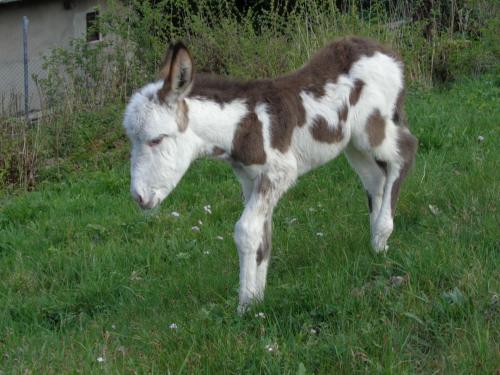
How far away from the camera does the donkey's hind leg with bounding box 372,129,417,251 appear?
15.1 feet

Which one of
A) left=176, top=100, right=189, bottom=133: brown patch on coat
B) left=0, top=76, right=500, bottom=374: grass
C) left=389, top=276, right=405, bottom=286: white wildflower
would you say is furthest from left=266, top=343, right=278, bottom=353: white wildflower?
left=176, top=100, right=189, bottom=133: brown patch on coat

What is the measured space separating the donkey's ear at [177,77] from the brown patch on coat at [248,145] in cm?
38

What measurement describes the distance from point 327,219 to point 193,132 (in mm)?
Answer: 1801

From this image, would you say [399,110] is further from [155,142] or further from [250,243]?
[155,142]

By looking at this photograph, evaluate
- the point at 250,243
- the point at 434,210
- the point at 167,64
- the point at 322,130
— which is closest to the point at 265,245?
the point at 250,243

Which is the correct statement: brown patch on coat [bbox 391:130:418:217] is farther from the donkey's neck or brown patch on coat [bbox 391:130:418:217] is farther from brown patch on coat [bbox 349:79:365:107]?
the donkey's neck

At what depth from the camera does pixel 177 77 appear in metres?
3.80

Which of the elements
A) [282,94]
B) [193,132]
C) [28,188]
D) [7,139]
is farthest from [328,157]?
[7,139]

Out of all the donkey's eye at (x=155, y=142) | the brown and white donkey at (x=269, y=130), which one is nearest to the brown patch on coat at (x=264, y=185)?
the brown and white donkey at (x=269, y=130)

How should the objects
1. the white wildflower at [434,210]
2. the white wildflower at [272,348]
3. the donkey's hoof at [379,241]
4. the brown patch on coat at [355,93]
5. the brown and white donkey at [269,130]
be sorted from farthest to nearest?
the white wildflower at [434,210] → the donkey's hoof at [379,241] → the brown patch on coat at [355,93] → the brown and white donkey at [269,130] → the white wildflower at [272,348]

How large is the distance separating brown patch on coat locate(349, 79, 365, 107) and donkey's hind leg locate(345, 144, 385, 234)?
1.35 ft

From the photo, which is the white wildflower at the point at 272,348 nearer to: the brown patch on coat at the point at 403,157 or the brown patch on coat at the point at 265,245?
the brown patch on coat at the point at 265,245

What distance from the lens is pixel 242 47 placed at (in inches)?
396

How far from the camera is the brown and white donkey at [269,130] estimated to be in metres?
3.85
